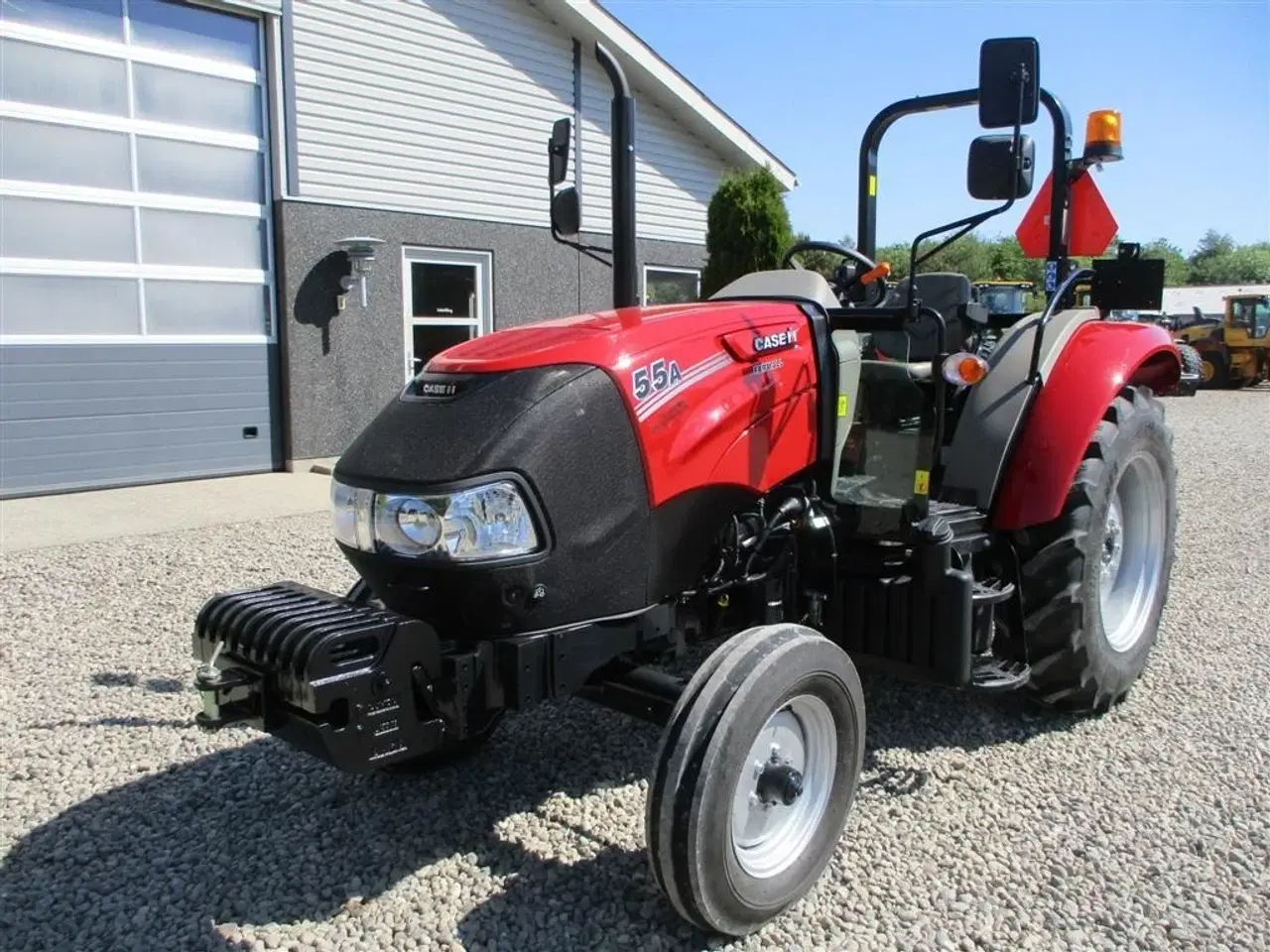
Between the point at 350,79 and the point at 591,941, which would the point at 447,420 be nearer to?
the point at 591,941

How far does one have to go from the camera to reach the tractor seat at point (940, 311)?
3.87 meters

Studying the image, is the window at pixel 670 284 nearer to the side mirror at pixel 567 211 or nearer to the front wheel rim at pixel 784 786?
the side mirror at pixel 567 211

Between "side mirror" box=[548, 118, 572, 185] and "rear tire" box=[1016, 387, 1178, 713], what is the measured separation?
1.88m

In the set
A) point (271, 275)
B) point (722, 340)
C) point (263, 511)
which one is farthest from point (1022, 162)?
point (271, 275)

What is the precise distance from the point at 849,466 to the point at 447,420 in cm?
143

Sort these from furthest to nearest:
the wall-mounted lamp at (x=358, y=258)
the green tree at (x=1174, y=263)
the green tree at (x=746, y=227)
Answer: the green tree at (x=1174, y=263)
the green tree at (x=746, y=227)
the wall-mounted lamp at (x=358, y=258)

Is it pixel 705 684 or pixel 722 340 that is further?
pixel 722 340

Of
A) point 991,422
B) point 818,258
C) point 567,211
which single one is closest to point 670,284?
point 818,258

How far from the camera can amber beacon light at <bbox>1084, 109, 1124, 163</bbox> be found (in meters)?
4.12

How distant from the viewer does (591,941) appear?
7.98 ft

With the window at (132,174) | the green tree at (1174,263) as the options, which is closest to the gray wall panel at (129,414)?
the window at (132,174)

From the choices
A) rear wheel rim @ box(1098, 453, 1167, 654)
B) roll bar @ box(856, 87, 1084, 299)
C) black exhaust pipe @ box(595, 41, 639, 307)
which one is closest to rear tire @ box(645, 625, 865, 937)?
black exhaust pipe @ box(595, 41, 639, 307)

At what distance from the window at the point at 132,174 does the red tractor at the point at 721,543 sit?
6.23 m

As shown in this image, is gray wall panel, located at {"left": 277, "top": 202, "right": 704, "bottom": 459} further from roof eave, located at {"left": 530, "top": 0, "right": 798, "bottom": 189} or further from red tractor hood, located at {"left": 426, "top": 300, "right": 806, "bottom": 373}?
red tractor hood, located at {"left": 426, "top": 300, "right": 806, "bottom": 373}
